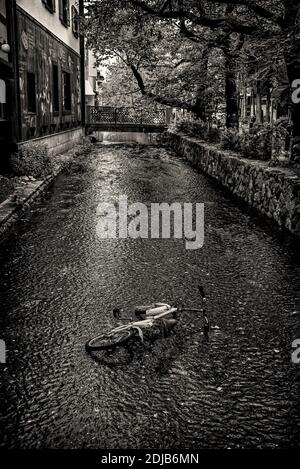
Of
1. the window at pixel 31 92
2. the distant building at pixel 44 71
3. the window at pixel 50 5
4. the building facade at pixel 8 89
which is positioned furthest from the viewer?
the window at pixel 50 5

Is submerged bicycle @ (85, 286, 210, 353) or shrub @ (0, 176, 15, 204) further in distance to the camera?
shrub @ (0, 176, 15, 204)

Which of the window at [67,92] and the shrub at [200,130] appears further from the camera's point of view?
the window at [67,92]

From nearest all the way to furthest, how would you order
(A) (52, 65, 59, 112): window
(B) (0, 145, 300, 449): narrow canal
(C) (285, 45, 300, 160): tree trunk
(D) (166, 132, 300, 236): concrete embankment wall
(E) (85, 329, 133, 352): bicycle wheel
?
(B) (0, 145, 300, 449): narrow canal
(E) (85, 329, 133, 352): bicycle wheel
(D) (166, 132, 300, 236): concrete embankment wall
(C) (285, 45, 300, 160): tree trunk
(A) (52, 65, 59, 112): window

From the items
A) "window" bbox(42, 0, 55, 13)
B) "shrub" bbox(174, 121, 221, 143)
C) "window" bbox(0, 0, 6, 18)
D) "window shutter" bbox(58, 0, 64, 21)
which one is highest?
"window shutter" bbox(58, 0, 64, 21)

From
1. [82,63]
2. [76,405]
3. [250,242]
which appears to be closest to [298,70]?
[250,242]

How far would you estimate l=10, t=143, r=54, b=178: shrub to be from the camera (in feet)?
43.7

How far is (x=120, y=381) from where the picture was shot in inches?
150

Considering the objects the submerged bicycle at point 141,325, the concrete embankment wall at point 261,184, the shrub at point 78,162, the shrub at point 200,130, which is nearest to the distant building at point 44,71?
the shrub at point 78,162

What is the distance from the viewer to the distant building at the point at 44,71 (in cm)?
1438

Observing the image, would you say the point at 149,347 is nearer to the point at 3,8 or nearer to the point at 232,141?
the point at 3,8

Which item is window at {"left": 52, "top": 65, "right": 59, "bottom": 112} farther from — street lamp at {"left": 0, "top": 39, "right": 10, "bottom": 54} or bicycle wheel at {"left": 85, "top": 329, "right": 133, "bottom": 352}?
bicycle wheel at {"left": 85, "top": 329, "right": 133, "bottom": 352}

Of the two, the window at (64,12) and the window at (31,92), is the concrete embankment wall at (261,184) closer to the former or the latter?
the window at (31,92)

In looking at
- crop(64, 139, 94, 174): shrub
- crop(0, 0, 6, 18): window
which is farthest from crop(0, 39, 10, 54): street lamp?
crop(64, 139, 94, 174): shrub

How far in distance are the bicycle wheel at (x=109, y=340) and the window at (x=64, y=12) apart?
2099 centimetres
